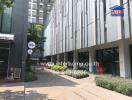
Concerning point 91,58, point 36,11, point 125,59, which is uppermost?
point 36,11

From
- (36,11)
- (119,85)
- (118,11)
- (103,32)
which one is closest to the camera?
(119,85)

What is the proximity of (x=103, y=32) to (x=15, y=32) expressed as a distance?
8445 millimetres

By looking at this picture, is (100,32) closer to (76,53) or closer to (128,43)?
(128,43)

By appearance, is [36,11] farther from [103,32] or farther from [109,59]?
[103,32]

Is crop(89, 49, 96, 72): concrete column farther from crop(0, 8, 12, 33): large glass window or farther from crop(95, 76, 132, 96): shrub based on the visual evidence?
crop(95, 76, 132, 96): shrub

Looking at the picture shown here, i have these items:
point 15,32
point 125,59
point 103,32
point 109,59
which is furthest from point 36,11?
point 125,59

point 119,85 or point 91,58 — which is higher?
point 91,58

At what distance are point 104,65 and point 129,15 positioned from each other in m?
13.4

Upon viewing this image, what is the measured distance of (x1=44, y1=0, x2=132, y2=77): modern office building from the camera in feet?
58.6

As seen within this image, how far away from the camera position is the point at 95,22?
24094 millimetres

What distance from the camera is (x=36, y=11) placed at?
290ft

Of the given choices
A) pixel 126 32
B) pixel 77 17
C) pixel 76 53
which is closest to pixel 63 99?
pixel 126 32

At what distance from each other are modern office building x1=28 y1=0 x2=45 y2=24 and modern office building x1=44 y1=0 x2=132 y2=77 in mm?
48536

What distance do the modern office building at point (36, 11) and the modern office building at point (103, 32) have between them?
1911 inches
